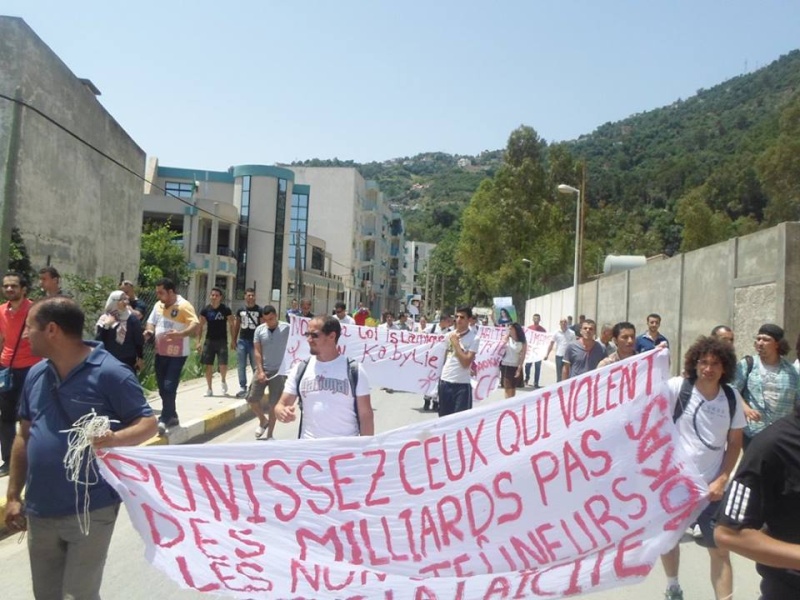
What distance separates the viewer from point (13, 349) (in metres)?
6.65

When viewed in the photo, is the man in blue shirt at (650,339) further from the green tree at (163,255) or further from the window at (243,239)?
the window at (243,239)

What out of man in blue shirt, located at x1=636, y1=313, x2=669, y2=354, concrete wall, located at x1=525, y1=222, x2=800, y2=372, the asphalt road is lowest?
the asphalt road

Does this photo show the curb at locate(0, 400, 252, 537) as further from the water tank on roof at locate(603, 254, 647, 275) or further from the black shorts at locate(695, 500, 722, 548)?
the water tank on roof at locate(603, 254, 647, 275)

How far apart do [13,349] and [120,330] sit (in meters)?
2.18

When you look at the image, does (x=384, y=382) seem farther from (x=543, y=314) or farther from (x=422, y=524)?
(x=543, y=314)

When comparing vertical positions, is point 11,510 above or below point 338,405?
below

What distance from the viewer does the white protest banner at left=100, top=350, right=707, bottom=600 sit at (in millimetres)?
3869

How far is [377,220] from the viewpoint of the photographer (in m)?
91.4

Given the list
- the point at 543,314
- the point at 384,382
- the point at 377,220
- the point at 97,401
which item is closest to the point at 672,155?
the point at 377,220

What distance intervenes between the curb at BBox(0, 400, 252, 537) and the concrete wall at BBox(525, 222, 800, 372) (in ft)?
27.0

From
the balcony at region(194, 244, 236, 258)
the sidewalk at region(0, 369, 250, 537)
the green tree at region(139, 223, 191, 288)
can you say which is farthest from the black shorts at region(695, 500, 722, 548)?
the balcony at region(194, 244, 236, 258)

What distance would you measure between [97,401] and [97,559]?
2.26 ft

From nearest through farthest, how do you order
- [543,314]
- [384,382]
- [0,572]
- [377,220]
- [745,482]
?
[745,482] → [0,572] → [384,382] → [543,314] → [377,220]

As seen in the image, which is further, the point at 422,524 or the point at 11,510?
the point at 422,524
